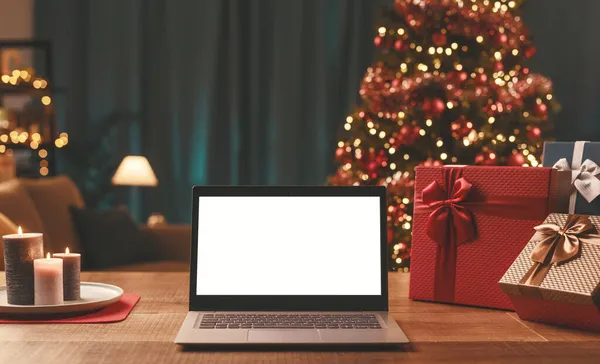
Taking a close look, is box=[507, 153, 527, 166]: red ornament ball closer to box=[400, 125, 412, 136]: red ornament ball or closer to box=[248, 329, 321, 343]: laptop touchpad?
box=[400, 125, 412, 136]: red ornament ball

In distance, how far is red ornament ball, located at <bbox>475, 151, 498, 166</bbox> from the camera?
10.4ft

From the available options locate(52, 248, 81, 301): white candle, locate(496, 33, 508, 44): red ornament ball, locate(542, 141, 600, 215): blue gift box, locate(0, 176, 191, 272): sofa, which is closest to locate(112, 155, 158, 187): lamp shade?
locate(0, 176, 191, 272): sofa

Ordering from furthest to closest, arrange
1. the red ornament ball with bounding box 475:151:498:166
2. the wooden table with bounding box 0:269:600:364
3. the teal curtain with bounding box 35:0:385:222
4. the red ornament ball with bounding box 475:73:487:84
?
1. the teal curtain with bounding box 35:0:385:222
2. the red ornament ball with bounding box 475:73:487:84
3. the red ornament ball with bounding box 475:151:498:166
4. the wooden table with bounding box 0:269:600:364

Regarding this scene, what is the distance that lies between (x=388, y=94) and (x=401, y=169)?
15.8 inches

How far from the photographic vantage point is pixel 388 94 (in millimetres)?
3264

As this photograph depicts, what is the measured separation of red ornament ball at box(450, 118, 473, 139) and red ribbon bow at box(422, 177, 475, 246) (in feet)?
7.11

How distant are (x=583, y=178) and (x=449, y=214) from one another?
0.78 feet

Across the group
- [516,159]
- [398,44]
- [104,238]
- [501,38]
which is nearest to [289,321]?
[104,238]

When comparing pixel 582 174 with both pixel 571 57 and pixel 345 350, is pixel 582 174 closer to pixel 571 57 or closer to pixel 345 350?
pixel 345 350

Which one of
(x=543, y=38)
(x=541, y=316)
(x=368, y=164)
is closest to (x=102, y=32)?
(x=368, y=164)

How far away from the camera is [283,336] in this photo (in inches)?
36.5

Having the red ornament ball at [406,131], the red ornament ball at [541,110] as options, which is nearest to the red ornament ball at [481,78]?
the red ornament ball at [541,110]

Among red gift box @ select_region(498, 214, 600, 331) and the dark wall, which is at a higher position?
the dark wall

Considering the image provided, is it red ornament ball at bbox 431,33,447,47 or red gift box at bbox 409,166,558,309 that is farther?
red ornament ball at bbox 431,33,447,47
